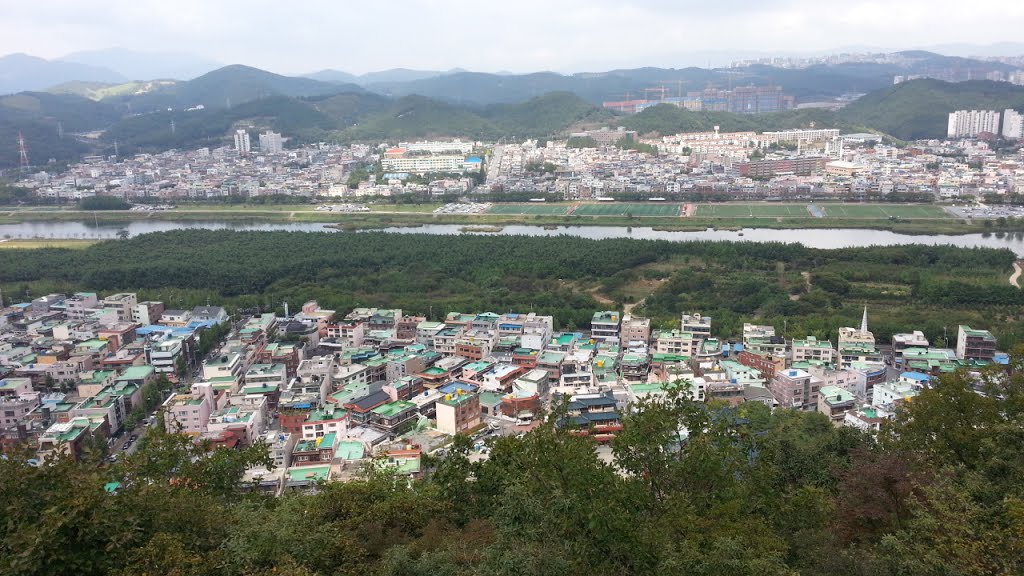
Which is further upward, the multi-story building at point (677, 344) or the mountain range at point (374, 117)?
the mountain range at point (374, 117)

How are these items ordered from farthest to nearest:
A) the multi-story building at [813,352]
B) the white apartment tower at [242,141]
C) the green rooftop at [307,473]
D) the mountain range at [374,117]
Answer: the white apartment tower at [242,141] → the mountain range at [374,117] → the multi-story building at [813,352] → the green rooftop at [307,473]

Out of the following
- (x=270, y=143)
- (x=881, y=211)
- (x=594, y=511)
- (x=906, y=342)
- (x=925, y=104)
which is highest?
(x=925, y=104)

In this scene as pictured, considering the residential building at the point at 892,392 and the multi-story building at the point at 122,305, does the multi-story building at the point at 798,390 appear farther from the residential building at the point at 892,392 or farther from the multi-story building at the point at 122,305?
the multi-story building at the point at 122,305

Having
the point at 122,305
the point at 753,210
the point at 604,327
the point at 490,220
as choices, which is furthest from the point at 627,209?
the point at 122,305

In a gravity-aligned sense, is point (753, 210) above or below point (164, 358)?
above

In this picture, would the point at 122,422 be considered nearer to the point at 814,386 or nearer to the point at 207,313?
the point at 207,313

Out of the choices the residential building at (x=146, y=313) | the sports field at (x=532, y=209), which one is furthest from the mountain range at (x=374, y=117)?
the residential building at (x=146, y=313)

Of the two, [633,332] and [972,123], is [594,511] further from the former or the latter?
[972,123]
